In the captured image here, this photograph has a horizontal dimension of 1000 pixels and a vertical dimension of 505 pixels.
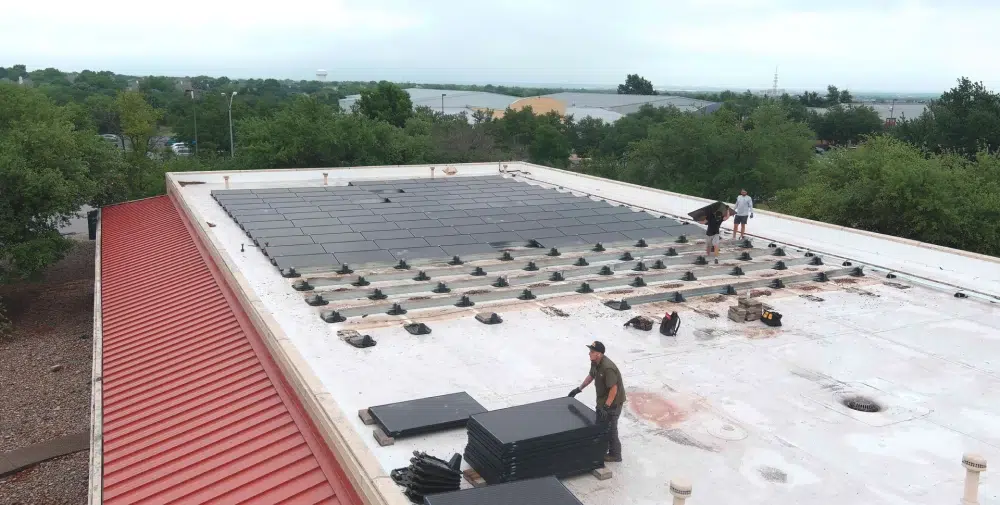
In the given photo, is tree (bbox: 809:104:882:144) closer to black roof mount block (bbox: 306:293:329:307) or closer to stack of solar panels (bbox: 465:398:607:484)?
black roof mount block (bbox: 306:293:329:307)

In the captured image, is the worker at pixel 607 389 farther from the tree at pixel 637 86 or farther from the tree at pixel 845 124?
the tree at pixel 637 86

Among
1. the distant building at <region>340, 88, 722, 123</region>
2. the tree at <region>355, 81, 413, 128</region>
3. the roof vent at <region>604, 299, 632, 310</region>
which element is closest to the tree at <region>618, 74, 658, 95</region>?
the distant building at <region>340, 88, 722, 123</region>

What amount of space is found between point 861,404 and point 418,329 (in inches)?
265

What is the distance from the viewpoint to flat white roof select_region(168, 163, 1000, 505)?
8266 mm

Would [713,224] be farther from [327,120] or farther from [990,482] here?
[327,120]

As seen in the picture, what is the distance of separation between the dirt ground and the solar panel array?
21.3 ft

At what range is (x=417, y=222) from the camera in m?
21.0

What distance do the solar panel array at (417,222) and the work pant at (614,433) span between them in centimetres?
946

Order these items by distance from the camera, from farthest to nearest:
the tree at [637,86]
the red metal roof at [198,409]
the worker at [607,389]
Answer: the tree at [637,86]
the red metal roof at [198,409]
the worker at [607,389]

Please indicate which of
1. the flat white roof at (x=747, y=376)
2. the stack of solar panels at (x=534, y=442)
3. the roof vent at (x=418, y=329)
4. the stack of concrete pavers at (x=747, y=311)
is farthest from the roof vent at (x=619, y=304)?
the stack of solar panels at (x=534, y=442)

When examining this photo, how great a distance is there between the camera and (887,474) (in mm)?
8312

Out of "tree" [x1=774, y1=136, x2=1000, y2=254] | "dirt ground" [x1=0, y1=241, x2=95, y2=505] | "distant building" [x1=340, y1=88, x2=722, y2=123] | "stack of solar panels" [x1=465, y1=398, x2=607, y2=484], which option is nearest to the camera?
"stack of solar panels" [x1=465, y1=398, x2=607, y2=484]

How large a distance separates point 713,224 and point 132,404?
41.3ft

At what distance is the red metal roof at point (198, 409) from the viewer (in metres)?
8.78
